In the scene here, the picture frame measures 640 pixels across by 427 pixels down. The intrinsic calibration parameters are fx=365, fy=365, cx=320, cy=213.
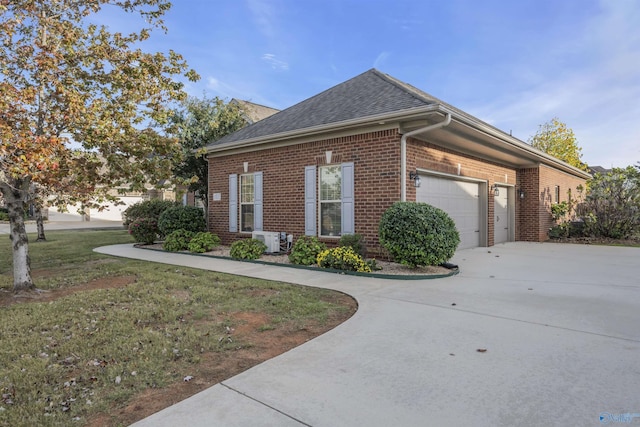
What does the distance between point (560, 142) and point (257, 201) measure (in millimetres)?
24814

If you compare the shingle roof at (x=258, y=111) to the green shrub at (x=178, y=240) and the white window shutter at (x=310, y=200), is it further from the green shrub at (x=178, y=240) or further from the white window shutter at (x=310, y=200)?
the white window shutter at (x=310, y=200)

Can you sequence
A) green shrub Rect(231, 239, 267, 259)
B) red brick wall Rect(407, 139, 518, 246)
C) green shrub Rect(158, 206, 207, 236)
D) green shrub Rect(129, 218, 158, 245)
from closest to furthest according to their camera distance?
red brick wall Rect(407, 139, 518, 246), green shrub Rect(231, 239, 267, 259), green shrub Rect(158, 206, 207, 236), green shrub Rect(129, 218, 158, 245)

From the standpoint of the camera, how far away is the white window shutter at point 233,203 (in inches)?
445

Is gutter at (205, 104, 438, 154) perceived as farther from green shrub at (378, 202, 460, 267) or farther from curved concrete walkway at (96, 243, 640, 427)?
curved concrete walkway at (96, 243, 640, 427)

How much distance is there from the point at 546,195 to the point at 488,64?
18.1 ft

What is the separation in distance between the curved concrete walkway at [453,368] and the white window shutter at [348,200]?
3.08 m

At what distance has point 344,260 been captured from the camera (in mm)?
7344

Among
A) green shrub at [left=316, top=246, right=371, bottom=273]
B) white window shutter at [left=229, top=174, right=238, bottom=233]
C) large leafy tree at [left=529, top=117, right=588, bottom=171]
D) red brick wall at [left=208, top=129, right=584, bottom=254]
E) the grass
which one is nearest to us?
the grass

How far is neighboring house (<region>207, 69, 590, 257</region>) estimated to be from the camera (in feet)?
26.2

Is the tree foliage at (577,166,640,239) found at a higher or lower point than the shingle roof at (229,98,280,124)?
lower

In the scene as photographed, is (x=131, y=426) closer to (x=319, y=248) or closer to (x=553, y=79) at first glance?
(x=319, y=248)

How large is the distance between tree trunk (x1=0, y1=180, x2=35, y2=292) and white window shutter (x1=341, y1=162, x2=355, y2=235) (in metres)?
5.99

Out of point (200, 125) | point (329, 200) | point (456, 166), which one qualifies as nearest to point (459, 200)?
point (456, 166)

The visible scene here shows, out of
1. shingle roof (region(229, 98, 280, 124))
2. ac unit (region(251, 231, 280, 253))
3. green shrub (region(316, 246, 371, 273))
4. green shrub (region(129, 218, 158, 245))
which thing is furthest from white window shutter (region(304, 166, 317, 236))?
shingle roof (region(229, 98, 280, 124))
